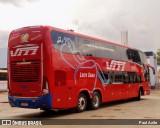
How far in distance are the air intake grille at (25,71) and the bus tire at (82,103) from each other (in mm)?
2925

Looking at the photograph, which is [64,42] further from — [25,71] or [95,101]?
[95,101]

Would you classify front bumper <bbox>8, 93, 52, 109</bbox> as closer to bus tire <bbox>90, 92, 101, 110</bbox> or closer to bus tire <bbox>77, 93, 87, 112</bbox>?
bus tire <bbox>77, 93, 87, 112</bbox>

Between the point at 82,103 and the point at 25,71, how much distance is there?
3.47 meters

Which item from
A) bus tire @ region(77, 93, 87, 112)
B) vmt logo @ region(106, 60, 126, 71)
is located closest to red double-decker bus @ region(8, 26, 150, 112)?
bus tire @ region(77, 93, 87, 112)

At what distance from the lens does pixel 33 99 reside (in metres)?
13.6

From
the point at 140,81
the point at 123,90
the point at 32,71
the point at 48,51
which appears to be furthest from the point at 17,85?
the point at 140,81

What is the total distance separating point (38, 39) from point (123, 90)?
8.53 m

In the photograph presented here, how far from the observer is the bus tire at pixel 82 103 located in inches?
617

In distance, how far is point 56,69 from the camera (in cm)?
1397

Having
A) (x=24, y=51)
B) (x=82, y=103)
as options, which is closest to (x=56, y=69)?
(x=24, y=51)

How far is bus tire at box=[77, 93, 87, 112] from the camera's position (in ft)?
51.4

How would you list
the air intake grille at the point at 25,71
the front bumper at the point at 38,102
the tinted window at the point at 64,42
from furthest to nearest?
the tinted window at the point at 64,42 < the air intake grille at the point at 25,71 < the front bumper at the point at 38,102

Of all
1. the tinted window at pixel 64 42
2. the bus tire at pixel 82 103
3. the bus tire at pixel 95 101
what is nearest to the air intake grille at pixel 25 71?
the tinted window at pixel 64 42

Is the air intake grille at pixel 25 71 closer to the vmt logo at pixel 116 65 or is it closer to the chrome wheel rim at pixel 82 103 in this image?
the chrome wheel rim at pixel 82 103
